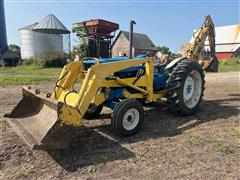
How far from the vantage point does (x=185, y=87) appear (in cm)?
632

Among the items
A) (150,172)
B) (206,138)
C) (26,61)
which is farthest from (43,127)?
(26,61)

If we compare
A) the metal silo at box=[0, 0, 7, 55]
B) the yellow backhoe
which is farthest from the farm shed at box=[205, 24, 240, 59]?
the yellow backhoe

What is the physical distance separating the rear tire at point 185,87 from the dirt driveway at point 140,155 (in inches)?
17.4

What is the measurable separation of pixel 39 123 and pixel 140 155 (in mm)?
1830

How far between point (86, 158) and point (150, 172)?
103 cm

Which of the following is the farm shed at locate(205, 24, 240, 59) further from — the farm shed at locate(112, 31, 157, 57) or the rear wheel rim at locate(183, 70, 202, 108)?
the rear wheel rim at locate(183, 70, 202, 108)

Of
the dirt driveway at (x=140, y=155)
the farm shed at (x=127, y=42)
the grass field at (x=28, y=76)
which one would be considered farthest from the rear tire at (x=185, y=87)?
the farm shed at (x=127, y=42)

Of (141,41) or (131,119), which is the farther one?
(141,41)

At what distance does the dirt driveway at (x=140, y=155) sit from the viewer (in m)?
3.58

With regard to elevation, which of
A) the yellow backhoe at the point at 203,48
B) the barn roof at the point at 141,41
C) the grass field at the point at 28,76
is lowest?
the grass field at the point at 28,76

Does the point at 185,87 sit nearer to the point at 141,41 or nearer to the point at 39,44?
the point at 39,44

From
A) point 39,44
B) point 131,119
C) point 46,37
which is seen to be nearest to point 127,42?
point 46,37

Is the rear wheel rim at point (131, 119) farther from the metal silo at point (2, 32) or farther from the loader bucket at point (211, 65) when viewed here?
the metal silo at point (2, 32)

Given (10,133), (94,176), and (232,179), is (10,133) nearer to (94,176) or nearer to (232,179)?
(94,176)
